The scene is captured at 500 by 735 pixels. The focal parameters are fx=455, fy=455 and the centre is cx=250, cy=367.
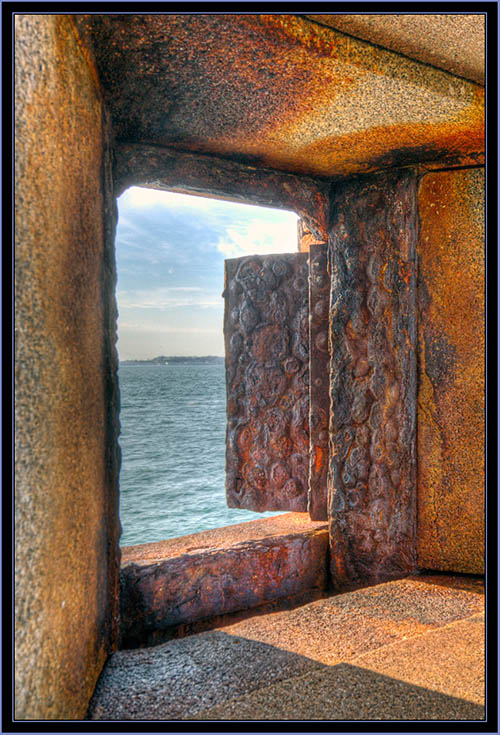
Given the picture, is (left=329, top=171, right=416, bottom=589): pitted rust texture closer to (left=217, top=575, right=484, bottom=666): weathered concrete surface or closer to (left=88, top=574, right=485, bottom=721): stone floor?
(left=217, top=575, right=484, bottom=666): weathered concrete surface

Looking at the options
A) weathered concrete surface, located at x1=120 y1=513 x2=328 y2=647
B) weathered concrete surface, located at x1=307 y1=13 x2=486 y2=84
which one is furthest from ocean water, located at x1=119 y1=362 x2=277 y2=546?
weathered concrete surface, located at x1=307 y1=13 x2=486 y2=84

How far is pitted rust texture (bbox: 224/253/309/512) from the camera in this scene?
2.69 m

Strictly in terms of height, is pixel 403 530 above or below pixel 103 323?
below

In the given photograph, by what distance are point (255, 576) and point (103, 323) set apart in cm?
153

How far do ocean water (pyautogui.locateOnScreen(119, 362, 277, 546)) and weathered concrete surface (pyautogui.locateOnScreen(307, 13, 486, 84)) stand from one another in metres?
3.58

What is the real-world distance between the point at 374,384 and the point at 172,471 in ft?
83.0

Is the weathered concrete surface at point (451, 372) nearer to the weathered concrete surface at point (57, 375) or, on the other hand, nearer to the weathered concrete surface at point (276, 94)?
the weathered concrete surface at point (276, 94)

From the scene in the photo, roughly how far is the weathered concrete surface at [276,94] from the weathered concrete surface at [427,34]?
30 mm

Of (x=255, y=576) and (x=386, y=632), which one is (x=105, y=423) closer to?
(x=255, y=576)

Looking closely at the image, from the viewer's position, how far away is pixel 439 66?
5.70ft

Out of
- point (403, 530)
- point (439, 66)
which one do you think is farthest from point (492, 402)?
point (439, 66)

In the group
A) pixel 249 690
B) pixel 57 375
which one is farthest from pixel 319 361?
pixel 57 375

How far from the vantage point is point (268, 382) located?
2.69 m

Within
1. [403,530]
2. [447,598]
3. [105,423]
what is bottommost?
[447,598]
